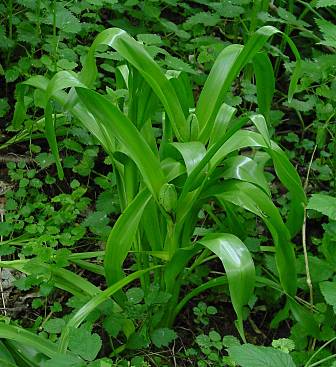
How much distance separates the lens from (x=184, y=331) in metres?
1.78

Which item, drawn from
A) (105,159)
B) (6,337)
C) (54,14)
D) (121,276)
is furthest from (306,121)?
(6,337)

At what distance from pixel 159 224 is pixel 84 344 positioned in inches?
17.2

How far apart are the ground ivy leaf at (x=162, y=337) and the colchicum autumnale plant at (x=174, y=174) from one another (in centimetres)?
4

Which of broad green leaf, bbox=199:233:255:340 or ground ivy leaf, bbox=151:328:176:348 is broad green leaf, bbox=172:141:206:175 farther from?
ground ivy leaf, bbox=151:328:176:348

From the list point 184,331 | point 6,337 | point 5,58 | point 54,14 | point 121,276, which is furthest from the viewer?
point 5,58

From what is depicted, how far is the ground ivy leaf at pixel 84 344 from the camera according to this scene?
129 centimetres

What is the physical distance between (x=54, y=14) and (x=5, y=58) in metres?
0.48

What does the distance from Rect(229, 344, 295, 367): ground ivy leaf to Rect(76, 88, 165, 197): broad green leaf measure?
1.39 feet

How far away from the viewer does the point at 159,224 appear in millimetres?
1674

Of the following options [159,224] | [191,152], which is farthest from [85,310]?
[191,152]

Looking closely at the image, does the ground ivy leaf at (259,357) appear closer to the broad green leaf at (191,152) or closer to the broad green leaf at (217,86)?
the broad green leaf at (191,152)

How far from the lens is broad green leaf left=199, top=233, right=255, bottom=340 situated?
1455 mm

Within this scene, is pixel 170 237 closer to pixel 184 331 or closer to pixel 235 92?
pixel 184 331

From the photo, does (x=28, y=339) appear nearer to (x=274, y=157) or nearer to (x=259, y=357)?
(x=259, y=357)
